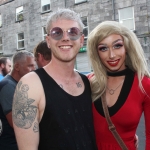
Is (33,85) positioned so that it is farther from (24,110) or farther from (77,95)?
(77,95)

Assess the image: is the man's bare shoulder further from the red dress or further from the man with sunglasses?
the red dress

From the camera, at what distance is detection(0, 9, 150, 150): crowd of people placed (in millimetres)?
1844

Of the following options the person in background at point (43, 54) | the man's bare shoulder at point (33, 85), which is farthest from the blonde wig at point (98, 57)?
the person in background at point (43, 54)

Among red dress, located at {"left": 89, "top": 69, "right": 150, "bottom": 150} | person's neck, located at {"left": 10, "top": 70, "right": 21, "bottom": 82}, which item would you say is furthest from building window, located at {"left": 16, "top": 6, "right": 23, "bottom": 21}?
red dress, located at {"left": 89, "top": 69, "right": 150, "bottom": 150}

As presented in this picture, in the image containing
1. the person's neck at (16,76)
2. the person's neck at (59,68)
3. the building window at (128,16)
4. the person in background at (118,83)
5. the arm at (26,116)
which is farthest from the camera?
the building window at (128,16)

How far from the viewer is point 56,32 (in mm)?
2115

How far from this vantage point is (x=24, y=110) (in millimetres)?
1814

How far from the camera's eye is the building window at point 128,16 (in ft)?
47.1

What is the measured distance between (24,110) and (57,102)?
0.26m

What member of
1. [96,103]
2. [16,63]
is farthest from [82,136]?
[16,63]

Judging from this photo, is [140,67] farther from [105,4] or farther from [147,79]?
[105,4]

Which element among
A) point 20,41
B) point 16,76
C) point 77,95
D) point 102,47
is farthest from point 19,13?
point 77,95

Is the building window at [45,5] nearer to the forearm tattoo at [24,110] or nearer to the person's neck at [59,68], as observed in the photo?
the person's neck at [59,68]

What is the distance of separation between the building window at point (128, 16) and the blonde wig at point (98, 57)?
1234cm
